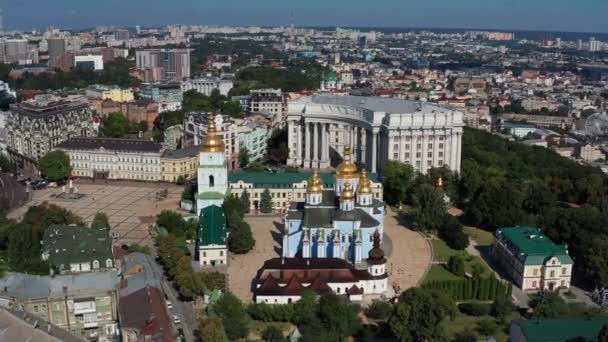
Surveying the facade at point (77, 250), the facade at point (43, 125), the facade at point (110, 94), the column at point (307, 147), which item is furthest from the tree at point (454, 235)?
the facade at point (110, 94)

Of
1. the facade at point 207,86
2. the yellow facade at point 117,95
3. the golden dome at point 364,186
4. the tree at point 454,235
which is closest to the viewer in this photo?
the golden dome at point 364,186

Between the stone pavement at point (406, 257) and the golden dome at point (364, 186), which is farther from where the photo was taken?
the golden dome at point (364, 186)

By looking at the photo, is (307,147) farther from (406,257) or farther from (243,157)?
(406,257)

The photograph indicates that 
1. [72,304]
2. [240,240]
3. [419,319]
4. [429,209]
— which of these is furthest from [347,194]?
[72,304]

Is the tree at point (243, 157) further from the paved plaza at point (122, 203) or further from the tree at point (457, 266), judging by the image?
the tree at point (457, 266)

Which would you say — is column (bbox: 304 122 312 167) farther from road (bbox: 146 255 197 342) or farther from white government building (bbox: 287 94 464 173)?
road (bbox: 146 255 197 342)

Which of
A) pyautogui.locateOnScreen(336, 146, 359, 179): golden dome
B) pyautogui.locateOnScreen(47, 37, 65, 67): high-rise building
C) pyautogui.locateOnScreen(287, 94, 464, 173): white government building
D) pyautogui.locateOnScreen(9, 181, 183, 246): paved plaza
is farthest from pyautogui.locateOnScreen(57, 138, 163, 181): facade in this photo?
pyautogui.locateOnScreen(47, 37, 65, 67): high-rise building
